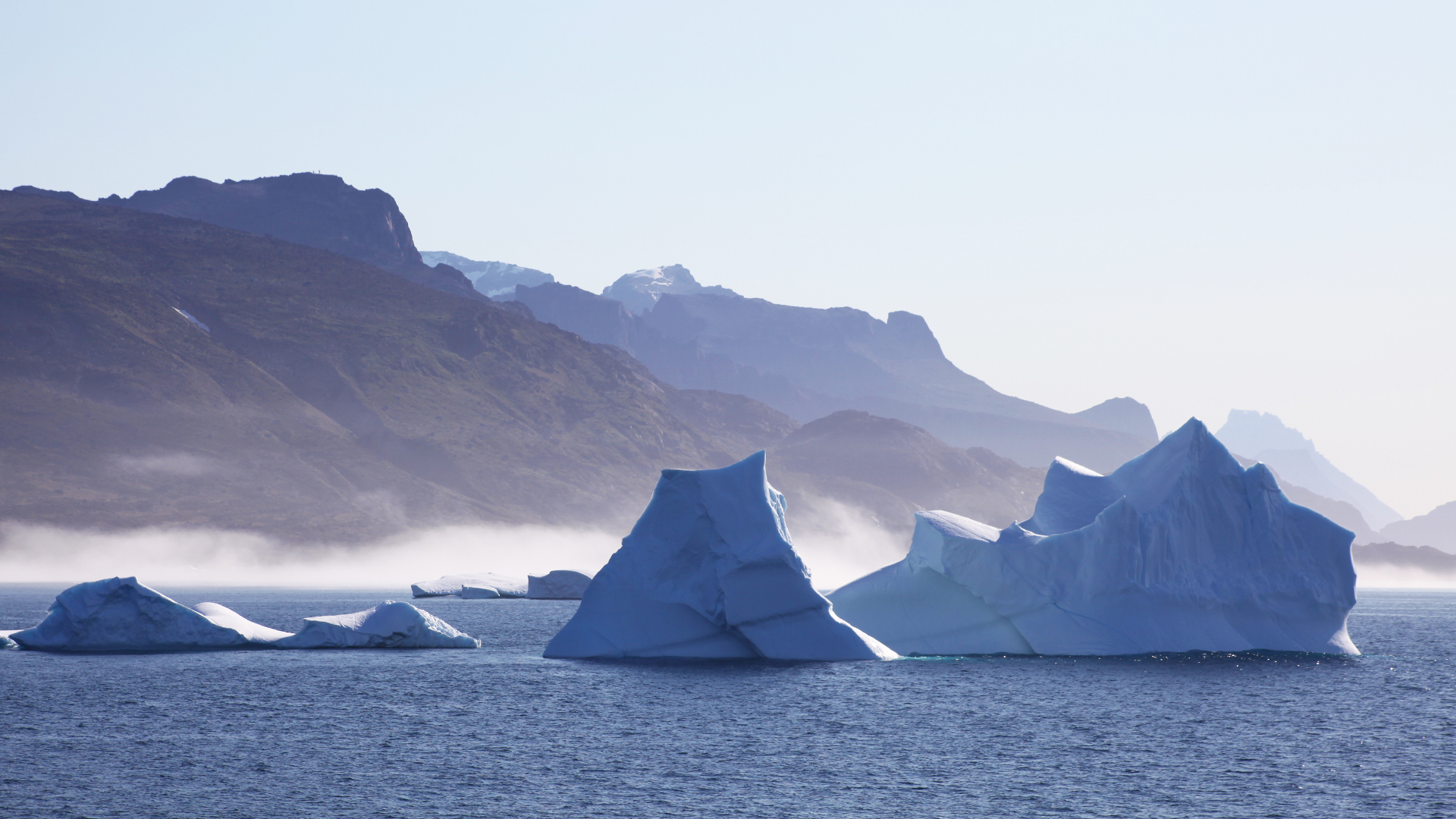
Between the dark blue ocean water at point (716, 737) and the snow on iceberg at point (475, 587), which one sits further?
the snow on iceberg at point (475, 587)

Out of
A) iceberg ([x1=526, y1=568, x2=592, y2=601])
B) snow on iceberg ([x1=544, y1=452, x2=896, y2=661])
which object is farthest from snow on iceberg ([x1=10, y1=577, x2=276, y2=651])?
iceberg ([x1=526, y1=568, x2=592, y2=601])

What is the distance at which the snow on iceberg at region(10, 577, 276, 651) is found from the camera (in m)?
50.0

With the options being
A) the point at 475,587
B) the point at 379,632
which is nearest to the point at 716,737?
the point at 379,632

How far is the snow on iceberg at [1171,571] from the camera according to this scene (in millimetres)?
45531

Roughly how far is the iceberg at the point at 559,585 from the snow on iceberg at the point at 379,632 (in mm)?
50834

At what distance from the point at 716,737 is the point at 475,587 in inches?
3368

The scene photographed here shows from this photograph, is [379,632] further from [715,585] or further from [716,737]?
[716,737]

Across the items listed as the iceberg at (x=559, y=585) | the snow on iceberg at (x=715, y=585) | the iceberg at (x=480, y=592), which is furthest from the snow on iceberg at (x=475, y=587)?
the snow on iceberg at (x=715, y=585)

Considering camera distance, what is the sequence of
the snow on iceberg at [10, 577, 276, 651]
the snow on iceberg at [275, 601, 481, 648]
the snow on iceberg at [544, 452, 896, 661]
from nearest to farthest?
the snow on iceberg at [544, 452, 896, 661] < the snow on iceberg at [10, 577, 276, 651] < the snow on iceberg at [275, 601, 481, 648]

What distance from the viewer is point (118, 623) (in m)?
50.5

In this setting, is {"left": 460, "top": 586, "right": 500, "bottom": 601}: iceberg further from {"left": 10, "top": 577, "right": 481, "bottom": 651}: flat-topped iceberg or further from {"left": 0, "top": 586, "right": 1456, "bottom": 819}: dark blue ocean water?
{"left": 0, "top": 586, "right": 1456, "bottom": 819}: dark blue ocean water

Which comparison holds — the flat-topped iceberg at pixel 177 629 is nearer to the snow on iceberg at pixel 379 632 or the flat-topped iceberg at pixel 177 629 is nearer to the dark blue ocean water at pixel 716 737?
the snow on iceberg at pixel 379 632

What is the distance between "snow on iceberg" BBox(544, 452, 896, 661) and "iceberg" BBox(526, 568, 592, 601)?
61324 mm

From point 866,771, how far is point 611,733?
7.45 metres
